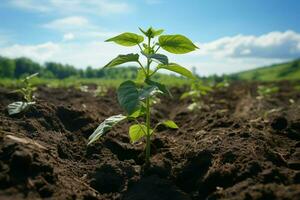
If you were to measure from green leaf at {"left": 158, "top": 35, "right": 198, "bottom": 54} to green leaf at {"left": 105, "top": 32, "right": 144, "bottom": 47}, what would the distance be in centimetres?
20

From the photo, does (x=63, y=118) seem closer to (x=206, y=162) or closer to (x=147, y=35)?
(x=147, y=35)

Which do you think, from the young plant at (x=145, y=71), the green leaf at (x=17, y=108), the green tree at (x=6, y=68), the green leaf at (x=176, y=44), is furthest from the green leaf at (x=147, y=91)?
the green tree at (x=6, y=68)

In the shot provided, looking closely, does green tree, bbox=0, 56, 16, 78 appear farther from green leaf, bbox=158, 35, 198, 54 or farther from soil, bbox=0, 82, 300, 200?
green leaf, bbox=158, 35, 198, 54

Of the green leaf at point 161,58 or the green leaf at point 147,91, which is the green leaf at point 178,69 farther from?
the green leaf at point 147,91

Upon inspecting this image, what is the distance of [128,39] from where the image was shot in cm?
377

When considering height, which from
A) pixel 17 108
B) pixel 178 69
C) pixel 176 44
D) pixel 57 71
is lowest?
pixel 57 71

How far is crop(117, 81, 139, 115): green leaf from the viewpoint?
3121 mm

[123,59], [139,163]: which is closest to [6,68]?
[139,163]

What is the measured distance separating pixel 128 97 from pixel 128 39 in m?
→ 0.78

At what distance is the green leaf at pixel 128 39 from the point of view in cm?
370

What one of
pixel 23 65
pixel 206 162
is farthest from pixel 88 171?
pixel 23 65

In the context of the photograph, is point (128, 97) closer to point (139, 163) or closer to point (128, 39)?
point (128, 39)

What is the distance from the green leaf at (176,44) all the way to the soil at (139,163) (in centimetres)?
93

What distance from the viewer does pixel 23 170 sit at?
2951 millimetres
